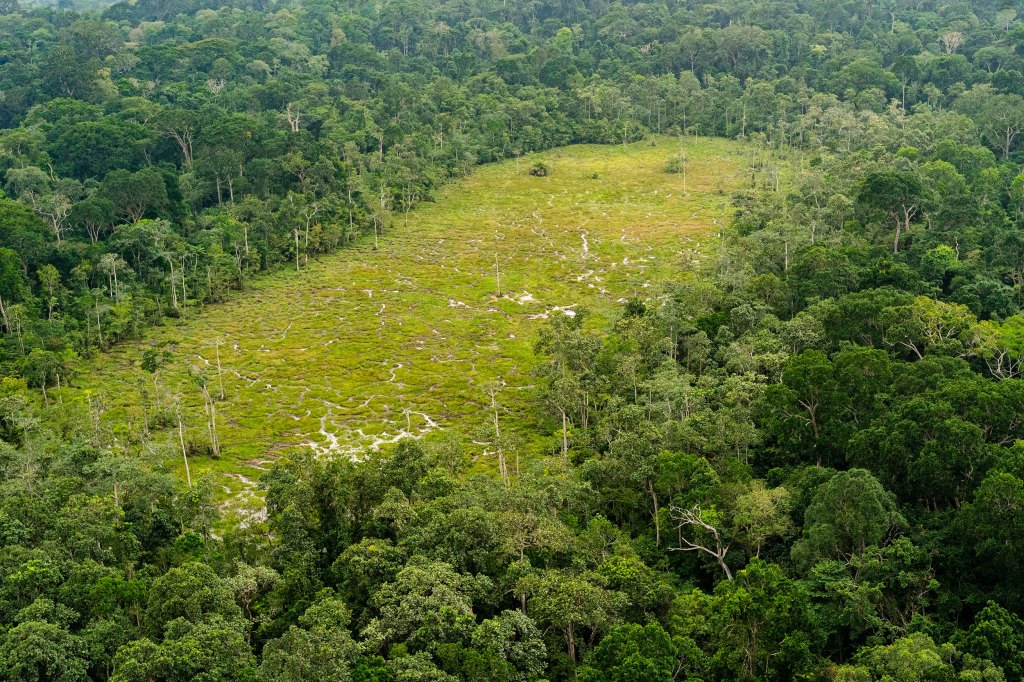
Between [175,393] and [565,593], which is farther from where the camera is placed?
[175,393]

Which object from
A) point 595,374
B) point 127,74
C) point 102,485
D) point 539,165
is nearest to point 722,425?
point 595,374

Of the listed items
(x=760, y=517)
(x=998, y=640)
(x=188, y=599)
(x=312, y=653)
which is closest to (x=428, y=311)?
(x=760, y=517)

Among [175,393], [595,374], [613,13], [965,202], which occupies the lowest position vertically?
[175,393]

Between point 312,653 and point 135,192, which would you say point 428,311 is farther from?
point 312,653

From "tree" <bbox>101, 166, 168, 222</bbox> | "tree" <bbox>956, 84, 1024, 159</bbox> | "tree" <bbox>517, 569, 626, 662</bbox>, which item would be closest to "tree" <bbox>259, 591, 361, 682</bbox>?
"tree" <bbox>517, 569, 626, 662</bbox>

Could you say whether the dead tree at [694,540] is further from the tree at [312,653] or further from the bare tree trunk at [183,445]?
the bare tree trunk at [183,445]

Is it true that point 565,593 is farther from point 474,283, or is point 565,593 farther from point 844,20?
point 844,20

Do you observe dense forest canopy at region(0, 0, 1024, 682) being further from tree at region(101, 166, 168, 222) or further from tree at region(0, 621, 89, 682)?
tree at region(101, 166, 168, 222)
